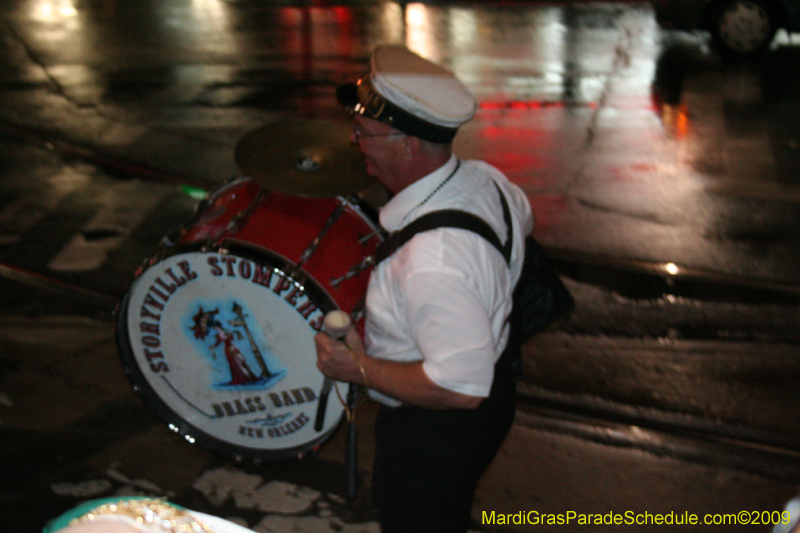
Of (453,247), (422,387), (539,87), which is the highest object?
(453,247)

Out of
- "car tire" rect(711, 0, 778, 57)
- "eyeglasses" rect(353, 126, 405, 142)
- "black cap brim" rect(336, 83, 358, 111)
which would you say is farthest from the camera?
"car tire" rect(711, 0, 778, 57)

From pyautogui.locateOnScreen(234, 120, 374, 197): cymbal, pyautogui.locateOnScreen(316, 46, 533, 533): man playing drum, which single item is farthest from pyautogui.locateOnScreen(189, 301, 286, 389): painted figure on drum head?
pyautogui.locateOnScreen(316, 46, 533, 533): man playing drum

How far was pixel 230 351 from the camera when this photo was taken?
3.18 m

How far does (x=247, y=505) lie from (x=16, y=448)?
127 cm

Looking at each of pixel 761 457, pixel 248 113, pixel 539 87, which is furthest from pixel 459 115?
pixel 539 87

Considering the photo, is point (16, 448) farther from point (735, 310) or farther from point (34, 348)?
point (735, 310)

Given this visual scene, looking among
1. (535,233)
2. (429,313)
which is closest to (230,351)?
(429,313)

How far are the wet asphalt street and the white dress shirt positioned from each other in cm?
99

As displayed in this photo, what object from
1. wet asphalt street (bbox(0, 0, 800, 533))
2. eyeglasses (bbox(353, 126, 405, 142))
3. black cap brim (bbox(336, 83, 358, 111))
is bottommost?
wet asphalt street (bbox(0, 0, 800, 533))

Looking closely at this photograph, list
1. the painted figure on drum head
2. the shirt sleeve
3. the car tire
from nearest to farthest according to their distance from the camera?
the shirt sleeve
the painted figure on drum head
the car tire

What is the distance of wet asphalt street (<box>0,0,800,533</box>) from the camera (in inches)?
143

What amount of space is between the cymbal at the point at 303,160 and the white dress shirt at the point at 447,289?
26.9 inches

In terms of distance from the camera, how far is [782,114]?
7.85 meters

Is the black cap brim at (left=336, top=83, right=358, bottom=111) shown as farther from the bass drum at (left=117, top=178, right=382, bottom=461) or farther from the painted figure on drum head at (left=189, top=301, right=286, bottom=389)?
the painted figure on drum head at (left=189, top=301, right=286, bottom=389)
